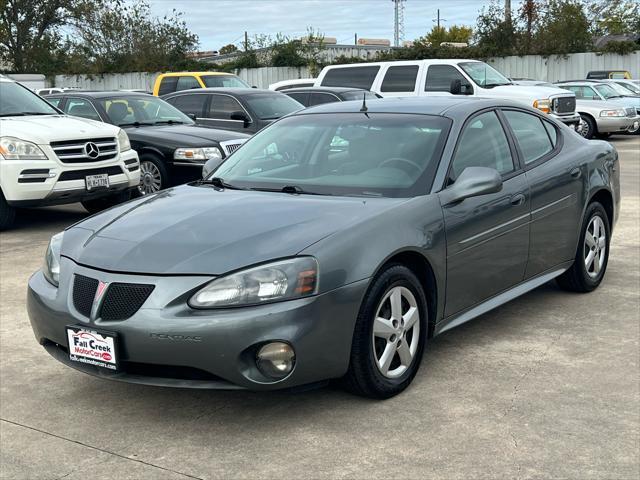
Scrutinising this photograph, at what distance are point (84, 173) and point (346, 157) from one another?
523 cm

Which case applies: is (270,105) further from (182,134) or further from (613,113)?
(613,113)

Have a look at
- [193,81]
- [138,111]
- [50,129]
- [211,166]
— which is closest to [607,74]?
[193,81]

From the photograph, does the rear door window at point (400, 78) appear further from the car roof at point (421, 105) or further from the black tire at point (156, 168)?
the car roof at point (421, 105)

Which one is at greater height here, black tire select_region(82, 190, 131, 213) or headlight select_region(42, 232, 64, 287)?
headlight select_region(42, 232, 64, 287)

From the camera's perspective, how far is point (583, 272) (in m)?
6.09

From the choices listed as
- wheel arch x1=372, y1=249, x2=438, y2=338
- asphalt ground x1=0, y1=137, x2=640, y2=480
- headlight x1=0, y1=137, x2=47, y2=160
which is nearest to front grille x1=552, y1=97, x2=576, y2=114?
headlight x1=0, y1=137, x2=47, y2=160

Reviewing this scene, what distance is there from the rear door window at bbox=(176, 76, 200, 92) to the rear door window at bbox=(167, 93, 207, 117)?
3.74m

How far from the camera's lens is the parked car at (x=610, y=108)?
2111cm

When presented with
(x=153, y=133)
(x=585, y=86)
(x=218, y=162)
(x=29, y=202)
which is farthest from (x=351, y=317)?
(x=585, y=86)

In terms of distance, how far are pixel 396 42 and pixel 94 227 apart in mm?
84779

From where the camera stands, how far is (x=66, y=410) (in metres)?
4.19

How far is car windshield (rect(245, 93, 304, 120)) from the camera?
13.1m

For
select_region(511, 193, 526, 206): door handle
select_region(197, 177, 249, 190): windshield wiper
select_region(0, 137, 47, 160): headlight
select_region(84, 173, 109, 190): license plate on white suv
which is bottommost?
select_region(84, 173, 109, 190): license plate on white suv

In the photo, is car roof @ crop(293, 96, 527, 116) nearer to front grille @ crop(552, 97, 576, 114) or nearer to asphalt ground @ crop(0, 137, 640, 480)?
asphalt ground @ crop(0, 137, 640, 480)
